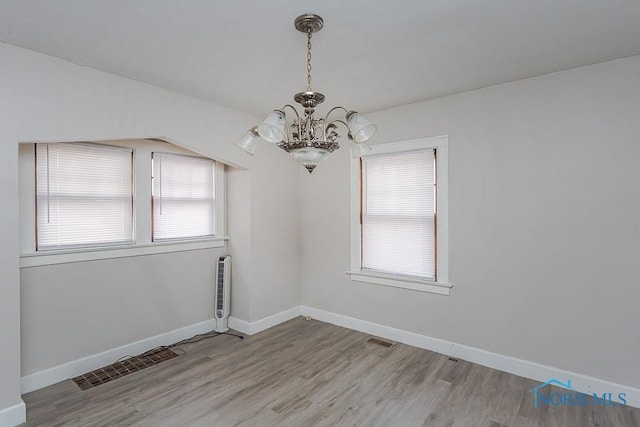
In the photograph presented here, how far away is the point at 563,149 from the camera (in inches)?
111

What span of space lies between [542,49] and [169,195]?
12.1 feet

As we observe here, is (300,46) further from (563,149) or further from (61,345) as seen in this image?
(61,345)

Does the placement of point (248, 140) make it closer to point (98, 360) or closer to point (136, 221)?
point (136, 221)

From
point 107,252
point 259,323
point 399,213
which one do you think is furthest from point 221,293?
point 399,213

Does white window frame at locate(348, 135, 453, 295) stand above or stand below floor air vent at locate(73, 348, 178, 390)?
above

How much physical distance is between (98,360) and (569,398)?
4.07 meters

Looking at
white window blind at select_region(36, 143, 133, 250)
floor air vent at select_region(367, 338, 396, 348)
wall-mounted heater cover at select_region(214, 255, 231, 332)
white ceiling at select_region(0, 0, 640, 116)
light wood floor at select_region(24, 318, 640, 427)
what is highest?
white ceiling at select_region(0, 0, 640, 116)

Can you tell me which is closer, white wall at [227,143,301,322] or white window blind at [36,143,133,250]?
white window blind at [36,143,133,250]

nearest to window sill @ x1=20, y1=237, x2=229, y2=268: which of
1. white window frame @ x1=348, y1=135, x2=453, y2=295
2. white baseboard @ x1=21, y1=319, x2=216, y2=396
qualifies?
white baseboard @ x1=21, y1=319, x2=216, y2=396

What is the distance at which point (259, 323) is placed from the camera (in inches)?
163

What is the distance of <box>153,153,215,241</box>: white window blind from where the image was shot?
368 centimetres

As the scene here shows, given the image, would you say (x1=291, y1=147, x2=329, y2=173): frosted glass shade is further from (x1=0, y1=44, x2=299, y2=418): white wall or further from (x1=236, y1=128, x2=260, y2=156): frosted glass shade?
(x1=0, y1=44, x2=299, y2=418): white wall

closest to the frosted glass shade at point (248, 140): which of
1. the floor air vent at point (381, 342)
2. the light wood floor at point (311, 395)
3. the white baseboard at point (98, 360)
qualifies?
the light wood floor at point (311, 395)

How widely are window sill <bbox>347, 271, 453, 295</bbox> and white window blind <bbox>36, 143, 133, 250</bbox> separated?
8.47 ft
